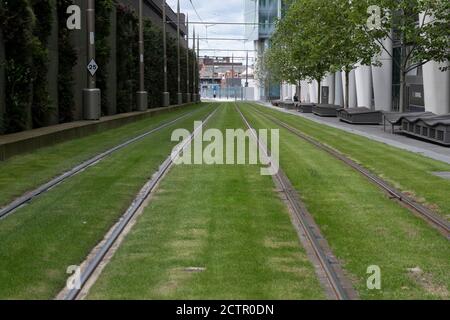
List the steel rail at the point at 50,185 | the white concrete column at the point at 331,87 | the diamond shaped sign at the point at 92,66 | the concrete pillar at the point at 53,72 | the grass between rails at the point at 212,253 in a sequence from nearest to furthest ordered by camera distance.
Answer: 1. the grass between rails at the point at 212,253
2. the steel rail at the point at 50,185
3. the concrete pillar at the point at 53,72
4. the diamond shaped sign at the point at 92,66
5. the white concrete column at the point at 331,87

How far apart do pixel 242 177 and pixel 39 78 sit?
1331 cm

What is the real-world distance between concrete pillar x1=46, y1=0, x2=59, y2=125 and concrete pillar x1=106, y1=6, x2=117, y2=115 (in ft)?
35.0

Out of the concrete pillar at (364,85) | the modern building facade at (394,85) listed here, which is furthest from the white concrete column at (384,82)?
the concrete pillar at (364,85)

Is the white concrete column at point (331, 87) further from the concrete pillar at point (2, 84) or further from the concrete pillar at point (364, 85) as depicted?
the concrete pillar at point (2, 84)

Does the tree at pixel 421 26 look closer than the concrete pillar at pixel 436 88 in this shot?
Yes

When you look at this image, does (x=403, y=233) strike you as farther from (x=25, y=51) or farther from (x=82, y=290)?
(x=25, y=51)

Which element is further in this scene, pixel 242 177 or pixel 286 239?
pixel 242 177

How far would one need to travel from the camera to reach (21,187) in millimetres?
12148

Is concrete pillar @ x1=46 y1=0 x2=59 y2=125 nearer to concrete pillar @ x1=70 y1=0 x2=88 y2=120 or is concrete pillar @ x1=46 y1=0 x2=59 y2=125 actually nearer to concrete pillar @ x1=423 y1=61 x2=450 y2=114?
concrete pillar @ x1=70 y1=0 x2=88 y2=120

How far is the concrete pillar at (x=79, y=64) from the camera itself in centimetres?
3067

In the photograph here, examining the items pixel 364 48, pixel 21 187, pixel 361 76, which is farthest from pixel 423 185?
pixel 361 76

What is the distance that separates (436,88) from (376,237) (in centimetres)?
2848

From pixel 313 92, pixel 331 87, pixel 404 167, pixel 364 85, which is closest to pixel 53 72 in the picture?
pixel 404 167

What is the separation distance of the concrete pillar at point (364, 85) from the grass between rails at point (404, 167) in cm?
2794
